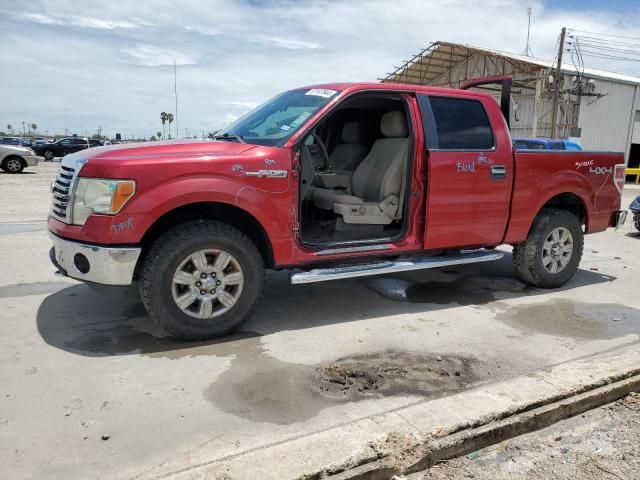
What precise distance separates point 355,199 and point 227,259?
5.50ft

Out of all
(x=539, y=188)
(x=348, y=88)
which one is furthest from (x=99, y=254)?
(x=539, y=188)

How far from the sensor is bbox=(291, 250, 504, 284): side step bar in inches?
170

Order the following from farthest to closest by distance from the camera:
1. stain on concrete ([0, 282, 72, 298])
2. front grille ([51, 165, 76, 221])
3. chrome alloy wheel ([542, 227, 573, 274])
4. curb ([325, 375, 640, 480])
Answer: chrome alloy wheel ([542, 227, 573, 274]) → stain on concrete ([0, 282, 72, 298]) → front grille ([51, 165, 76, 221]) → curb ([325, 375, 640, 480])

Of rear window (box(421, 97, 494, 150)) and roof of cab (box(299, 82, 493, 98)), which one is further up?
roof of cab (box(299, 82, 493, 98))

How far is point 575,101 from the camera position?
85.1 ft

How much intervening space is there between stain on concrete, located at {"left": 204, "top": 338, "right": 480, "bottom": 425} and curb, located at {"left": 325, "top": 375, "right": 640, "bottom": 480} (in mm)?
473

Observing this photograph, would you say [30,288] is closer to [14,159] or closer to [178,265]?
[178,265]

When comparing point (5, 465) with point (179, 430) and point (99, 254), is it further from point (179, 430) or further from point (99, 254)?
point (99, 254)

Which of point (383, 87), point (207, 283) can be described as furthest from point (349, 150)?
point (207, 283)

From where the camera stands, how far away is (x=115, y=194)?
361 cm

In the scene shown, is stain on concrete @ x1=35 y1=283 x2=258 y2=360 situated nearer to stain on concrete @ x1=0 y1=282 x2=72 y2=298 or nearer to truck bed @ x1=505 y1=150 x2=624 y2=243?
stain on concrete @ x1=0 y1=282 x2=72 y2=298

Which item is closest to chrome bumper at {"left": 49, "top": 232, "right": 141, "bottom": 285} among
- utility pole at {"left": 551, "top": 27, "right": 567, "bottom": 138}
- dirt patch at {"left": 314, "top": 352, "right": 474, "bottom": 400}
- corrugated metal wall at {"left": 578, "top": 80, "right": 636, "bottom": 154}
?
dirt patch at {"left": 314, "top": 352, "right": 474, "bottom": 400}

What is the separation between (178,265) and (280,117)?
1.66m

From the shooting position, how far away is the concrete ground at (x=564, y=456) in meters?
2.64
